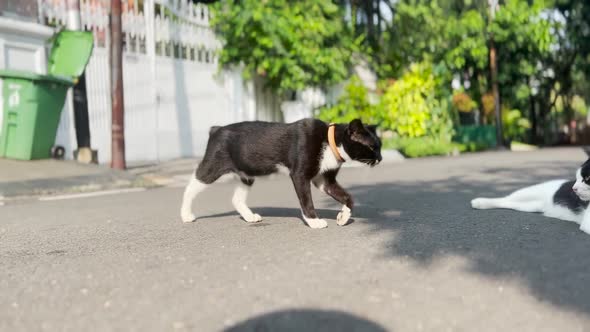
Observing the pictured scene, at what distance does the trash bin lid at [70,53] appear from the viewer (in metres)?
8.73

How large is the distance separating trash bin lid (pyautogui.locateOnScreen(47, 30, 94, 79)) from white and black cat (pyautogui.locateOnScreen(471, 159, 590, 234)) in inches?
257

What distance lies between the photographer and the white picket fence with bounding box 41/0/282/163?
10.5m

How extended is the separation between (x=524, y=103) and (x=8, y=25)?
25978 millimetres

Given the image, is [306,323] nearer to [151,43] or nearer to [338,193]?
[338,193]

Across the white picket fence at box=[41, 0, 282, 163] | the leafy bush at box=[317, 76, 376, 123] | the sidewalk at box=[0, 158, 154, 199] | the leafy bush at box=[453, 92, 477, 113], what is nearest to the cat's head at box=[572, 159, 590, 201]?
the sidewalk at box=[0, 158, 154, 199]

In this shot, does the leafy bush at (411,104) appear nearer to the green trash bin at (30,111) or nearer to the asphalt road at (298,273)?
the green trash bin at (30,111)

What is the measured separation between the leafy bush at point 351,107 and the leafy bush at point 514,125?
12611 mm

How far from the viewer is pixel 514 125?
28.1m

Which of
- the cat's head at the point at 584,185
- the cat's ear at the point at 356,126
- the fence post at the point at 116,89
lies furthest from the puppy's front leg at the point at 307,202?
the fence post at the point at 116,89

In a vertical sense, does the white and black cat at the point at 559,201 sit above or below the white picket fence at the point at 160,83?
below

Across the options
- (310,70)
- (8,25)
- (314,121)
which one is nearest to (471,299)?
(314,121)

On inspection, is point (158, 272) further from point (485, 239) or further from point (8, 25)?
point (8, 25)

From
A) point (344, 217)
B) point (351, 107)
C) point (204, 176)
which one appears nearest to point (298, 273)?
point (344, 217)

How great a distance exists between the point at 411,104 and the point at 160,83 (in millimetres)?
7492
